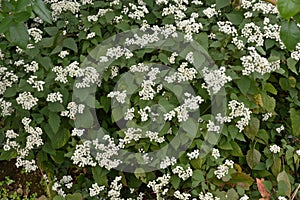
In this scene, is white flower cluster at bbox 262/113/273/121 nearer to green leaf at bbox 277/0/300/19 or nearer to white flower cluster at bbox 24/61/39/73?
white flower cluster at bbox 24/61/39/73

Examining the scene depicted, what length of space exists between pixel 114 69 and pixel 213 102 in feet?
1.35

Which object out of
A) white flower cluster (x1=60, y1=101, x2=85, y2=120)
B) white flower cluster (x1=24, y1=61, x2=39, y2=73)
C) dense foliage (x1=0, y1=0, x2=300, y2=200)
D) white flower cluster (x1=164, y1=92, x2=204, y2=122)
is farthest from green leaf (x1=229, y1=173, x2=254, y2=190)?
white flower cluster (x1=24, y1=61, x2=39, y2=73)

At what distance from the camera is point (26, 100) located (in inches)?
73.6

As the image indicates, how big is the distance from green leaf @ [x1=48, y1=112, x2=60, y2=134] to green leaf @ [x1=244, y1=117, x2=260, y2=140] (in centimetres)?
73

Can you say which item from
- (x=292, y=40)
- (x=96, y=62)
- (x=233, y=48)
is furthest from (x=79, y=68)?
(x=292, y=40)

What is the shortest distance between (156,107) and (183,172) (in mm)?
260

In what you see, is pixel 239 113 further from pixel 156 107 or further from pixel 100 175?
pixel 100 175

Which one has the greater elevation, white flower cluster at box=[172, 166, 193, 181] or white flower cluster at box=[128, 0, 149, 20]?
white flower cluster at box=[128, 0, 149, 20]

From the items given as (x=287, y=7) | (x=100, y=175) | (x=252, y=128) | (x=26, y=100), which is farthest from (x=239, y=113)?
(x=287, y=7)

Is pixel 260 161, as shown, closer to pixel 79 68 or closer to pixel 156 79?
pixel 156 79

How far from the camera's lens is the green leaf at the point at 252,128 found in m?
1.93

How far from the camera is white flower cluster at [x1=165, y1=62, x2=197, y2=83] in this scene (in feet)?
6.13

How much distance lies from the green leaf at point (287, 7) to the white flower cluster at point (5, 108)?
1390 mm

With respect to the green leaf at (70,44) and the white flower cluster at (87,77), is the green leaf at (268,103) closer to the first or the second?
the white flower cluster at (87,77)
